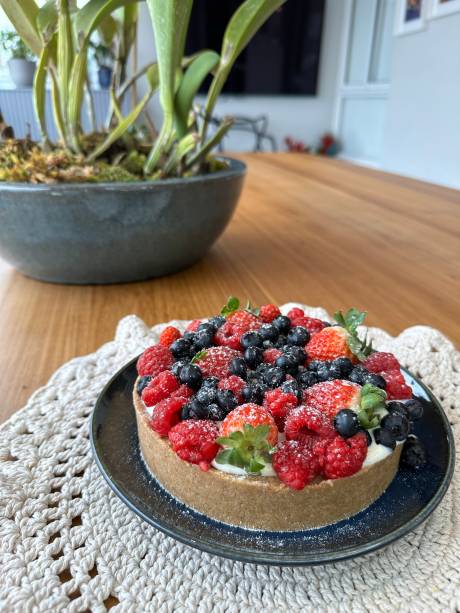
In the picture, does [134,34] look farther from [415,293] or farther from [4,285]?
[415,293]

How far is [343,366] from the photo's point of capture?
18.3 inches

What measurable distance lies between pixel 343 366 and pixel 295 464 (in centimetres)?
12

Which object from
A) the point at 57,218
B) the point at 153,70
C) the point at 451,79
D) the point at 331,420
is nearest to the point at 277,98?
the point at 451,79

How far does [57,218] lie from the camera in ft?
2.37

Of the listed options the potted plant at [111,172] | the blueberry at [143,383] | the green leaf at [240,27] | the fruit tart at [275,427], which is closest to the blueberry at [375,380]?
the fruit tart at [275,427]

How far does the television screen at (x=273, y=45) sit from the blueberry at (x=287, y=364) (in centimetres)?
452

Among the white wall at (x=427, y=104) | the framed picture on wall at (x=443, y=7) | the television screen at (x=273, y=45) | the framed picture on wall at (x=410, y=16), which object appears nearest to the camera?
the framed picture on wall at (x=443, y=7)

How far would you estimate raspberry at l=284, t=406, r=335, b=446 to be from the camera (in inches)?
15.7

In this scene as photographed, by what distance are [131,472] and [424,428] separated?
0.29 meters

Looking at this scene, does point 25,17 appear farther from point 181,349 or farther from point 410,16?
point 410,16

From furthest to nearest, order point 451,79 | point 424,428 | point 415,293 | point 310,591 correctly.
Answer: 1. point 451,79
2. point 415,293
3. point 424,428
4. point 310,591

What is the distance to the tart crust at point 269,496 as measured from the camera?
15.1 inches

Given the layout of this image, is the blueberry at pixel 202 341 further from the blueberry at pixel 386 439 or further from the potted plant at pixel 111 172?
the potted plant at pixel 111 172

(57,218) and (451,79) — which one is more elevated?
(451,79)
